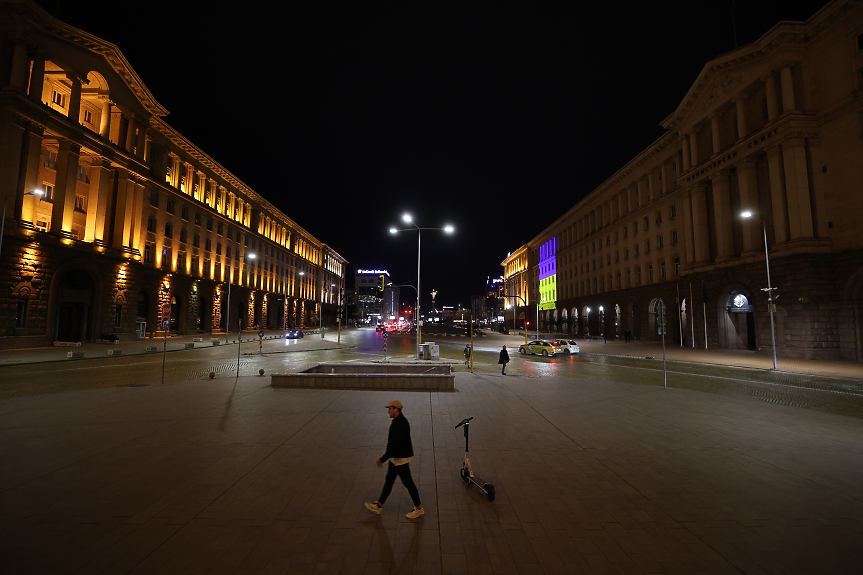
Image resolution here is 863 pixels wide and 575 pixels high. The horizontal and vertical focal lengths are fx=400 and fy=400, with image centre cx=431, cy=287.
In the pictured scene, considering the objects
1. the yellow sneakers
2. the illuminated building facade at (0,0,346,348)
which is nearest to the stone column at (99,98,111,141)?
the illuminated building facade at (0,0,346,348)

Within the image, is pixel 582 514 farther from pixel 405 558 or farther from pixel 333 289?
pixel 333 289

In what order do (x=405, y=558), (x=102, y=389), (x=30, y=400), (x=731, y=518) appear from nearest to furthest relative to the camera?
1. (x=405, y=558)
2. (x=731, y=518)
3. (x=30, y=400)
4. (x=102, y=389)

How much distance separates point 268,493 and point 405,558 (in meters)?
2.70

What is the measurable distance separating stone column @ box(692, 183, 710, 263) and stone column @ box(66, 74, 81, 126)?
186ft

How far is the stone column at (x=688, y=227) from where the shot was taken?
3988 centimetres

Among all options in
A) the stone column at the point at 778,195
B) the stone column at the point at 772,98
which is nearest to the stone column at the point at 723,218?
the stone column at the point at 778,195

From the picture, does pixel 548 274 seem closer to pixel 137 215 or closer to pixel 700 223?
pixel 700 223

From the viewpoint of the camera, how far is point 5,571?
13.3ft

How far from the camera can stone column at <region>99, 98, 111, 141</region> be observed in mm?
38344

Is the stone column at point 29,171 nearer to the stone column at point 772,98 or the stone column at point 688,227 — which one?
the stone column at point 772,98

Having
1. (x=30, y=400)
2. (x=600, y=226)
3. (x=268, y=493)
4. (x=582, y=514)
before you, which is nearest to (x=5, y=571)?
(x=268, y=493)

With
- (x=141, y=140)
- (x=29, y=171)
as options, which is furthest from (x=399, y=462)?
(x=141, y=140)

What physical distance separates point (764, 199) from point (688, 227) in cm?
813

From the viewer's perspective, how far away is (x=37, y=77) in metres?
31.5
